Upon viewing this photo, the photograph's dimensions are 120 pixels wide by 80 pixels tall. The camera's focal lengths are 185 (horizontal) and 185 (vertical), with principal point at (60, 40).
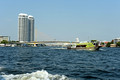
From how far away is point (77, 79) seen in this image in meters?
17.5

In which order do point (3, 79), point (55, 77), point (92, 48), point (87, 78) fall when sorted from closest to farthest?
point (3, 79) < point (55, 77) < point (87, 78) < point (92, 48)

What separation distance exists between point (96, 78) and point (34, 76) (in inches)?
245

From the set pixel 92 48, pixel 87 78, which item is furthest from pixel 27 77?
pixel 92 48

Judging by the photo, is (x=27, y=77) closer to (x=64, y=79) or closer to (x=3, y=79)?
(x=3, y=79)

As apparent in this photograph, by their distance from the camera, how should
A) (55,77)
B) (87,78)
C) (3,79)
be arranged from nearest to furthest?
(3,79) < (55,77) < (87,78)

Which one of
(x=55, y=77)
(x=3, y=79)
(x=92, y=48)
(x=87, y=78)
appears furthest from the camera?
(x=92, y=48)

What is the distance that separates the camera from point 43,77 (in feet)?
55.3

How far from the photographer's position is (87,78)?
18438mm

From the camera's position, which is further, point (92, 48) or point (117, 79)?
point (92, 48)

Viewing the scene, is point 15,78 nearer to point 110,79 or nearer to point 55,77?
point 55,77

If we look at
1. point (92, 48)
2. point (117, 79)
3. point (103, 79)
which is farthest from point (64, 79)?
point (92, 48)

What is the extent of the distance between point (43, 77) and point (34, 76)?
859 mm

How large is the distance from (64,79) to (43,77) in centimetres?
193

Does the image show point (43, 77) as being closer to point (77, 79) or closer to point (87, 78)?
point (77, 79)
